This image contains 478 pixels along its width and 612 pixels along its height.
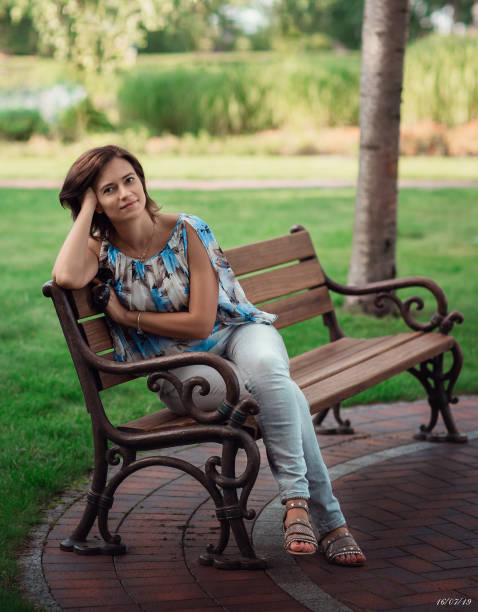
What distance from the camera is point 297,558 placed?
Answer: 335 centimetres

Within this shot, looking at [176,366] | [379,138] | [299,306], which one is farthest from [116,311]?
[379,138]

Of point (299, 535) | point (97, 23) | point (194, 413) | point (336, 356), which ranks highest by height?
point (97, 23)

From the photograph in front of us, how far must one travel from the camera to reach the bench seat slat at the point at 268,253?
4312 mm

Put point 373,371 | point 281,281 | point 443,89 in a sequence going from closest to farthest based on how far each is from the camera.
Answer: point 373,371 → point 281,281 → point 443,89

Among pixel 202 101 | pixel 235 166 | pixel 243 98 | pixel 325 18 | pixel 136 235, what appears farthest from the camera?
pixel 325 18

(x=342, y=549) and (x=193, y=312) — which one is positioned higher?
(x=193, y=312)

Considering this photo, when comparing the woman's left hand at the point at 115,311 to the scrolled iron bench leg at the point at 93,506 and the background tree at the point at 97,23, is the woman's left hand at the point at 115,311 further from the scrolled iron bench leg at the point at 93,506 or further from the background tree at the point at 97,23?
the background tree at the point at 97,23

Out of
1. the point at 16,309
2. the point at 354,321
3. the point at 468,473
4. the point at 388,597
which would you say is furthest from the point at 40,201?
the point at 388,597

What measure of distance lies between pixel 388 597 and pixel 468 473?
1393 millimetres

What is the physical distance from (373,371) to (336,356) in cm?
41

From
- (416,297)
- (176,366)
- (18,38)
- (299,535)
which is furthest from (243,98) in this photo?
(18,38)

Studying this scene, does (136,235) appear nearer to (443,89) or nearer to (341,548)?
(341,548)

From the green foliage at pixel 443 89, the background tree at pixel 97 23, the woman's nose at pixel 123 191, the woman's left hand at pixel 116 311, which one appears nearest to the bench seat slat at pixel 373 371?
the woman's left hand at pixel 116 311

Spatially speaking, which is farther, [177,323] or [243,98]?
[243,98]
